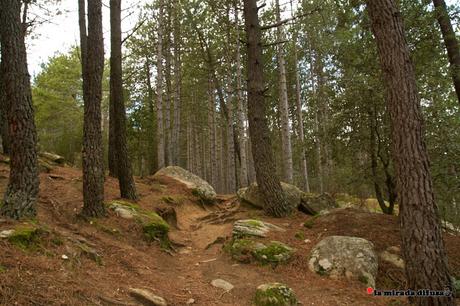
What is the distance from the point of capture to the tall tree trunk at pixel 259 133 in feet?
27.6

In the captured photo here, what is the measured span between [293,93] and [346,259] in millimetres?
20403

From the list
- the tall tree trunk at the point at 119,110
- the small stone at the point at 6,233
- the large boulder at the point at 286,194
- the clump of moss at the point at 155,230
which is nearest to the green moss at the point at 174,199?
the tall tree trunk at the point at 119,110

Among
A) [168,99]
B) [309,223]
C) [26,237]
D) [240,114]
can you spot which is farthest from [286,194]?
[168,99]

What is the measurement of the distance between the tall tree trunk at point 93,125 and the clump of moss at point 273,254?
320 cm

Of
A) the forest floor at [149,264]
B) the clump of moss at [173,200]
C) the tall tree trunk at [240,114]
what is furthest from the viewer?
the tall tree trunk at [240,114]

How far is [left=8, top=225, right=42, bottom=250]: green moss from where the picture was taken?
423 cm

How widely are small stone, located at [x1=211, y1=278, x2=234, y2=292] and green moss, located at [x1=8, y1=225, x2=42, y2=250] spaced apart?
2.60 metres

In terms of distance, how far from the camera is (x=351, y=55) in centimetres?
827

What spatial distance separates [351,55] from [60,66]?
19.6 m

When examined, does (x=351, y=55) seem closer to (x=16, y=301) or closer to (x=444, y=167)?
(x=444, y=167)

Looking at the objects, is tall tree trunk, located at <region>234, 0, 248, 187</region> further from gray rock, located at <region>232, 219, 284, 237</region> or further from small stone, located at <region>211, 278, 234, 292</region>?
small stone, located at <region>211, 278, 234, 292</region>

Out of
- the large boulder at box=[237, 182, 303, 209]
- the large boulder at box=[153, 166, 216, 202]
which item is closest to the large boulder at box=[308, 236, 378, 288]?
the large boulder at box=[237, 182, 303, 209]

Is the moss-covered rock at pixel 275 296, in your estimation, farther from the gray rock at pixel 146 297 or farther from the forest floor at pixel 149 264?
the gray rock at pixel 146 297

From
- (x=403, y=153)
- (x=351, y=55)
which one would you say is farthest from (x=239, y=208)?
(x=403, y=153)
